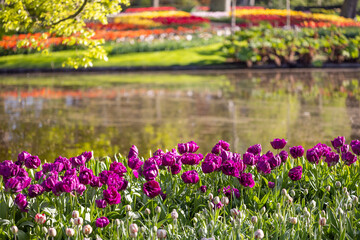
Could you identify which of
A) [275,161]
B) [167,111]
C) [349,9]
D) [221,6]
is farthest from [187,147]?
[221,6]

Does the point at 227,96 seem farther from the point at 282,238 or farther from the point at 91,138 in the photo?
the point at 282,238

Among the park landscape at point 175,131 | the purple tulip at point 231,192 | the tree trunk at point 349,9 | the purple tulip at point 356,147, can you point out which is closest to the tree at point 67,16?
the park landscape at point 175,131

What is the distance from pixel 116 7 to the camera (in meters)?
9.25

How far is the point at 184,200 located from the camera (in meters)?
4.64

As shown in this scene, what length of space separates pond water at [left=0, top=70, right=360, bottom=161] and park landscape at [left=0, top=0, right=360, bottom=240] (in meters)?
0.04

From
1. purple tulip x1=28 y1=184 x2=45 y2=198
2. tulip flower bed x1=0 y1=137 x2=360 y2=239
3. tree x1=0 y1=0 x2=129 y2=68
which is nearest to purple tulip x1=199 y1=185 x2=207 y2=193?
tulip flower bed x1=0 y1=137 x2=360 y2=239

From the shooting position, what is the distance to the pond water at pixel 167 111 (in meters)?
9.40

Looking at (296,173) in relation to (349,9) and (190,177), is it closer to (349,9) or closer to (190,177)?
(190,177)

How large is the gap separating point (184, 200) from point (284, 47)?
18.8 metres

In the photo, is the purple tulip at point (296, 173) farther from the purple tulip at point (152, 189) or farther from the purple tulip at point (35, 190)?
the purple tulip at point (35, 190)

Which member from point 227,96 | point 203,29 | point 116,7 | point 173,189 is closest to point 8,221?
point 173,189

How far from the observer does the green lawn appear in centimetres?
2277

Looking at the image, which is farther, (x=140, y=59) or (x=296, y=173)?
(x=140, y=59)

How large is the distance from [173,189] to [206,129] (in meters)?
5.79
